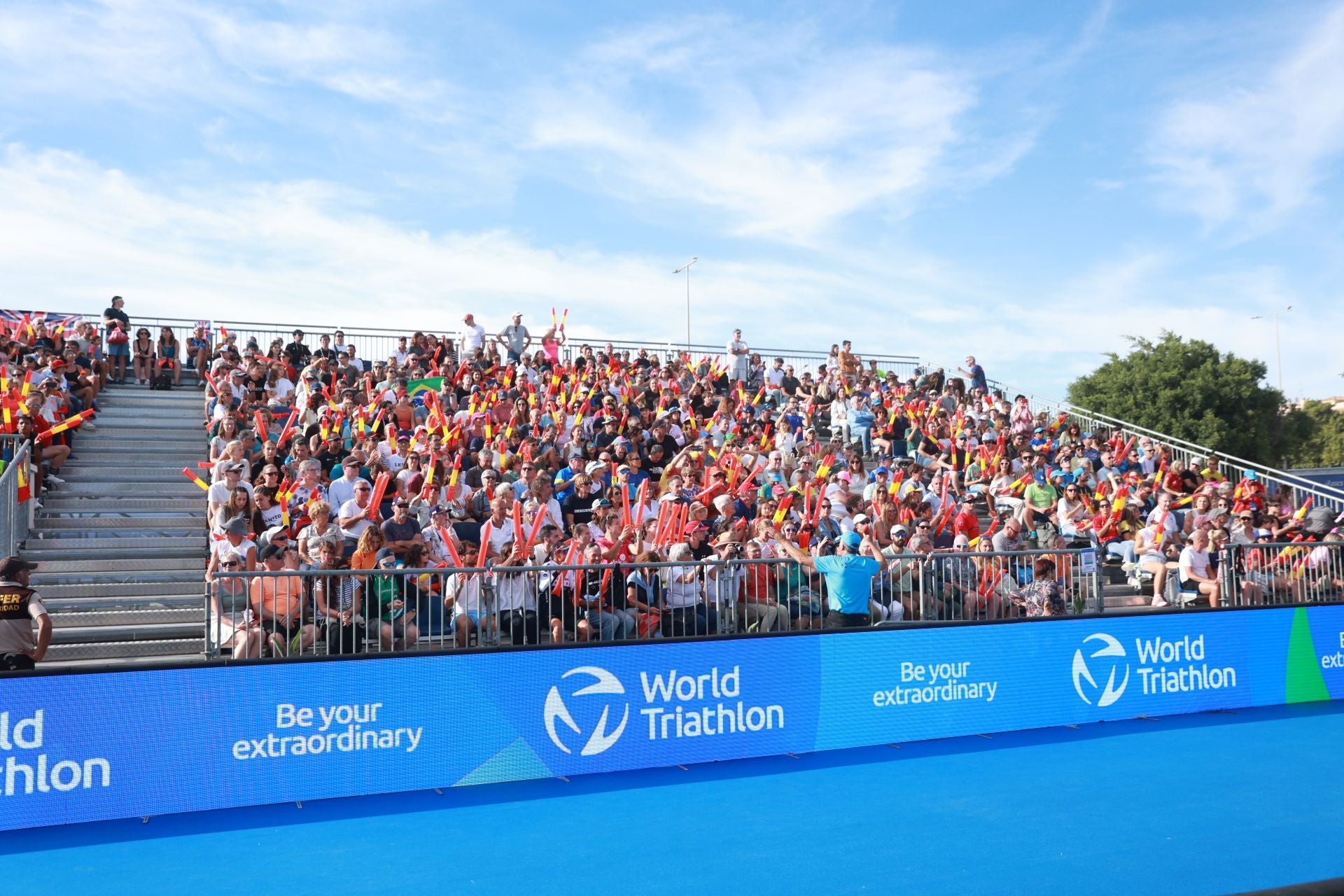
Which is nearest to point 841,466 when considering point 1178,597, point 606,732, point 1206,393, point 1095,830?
point 1178,597

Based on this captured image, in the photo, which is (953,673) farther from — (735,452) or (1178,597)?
(735,452)

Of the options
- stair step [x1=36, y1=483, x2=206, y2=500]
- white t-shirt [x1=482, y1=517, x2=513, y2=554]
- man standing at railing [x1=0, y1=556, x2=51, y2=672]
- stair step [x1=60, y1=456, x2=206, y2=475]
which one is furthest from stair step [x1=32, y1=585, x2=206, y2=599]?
man standing at railing [x1=0, y1=556, x2=51, y2=672]

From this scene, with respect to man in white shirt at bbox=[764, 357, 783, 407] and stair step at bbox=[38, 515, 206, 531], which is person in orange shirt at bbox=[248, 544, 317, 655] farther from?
man in white shirt at bbox=[764, 357, 783, 407]

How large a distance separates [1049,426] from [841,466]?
705 centimetres

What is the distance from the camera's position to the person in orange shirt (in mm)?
8574

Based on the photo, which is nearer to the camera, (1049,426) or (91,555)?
(91,555)

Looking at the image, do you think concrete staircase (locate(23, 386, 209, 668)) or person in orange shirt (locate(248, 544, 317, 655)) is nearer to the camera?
person in orange shirt (locate(248, 544, 317, 655))

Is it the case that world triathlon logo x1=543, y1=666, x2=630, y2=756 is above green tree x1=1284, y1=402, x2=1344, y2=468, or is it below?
below

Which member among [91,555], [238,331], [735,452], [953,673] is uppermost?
[238,331]

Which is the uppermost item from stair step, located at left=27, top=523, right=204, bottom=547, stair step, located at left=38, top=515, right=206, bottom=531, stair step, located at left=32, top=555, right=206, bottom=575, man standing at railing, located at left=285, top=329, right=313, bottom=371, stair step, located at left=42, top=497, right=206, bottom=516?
man standing at railing, located at left=285, top=329, right=313, bottom=371

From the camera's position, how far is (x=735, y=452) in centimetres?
1633

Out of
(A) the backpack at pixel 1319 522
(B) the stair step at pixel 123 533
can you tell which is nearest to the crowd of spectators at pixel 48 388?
(B) the stair step at pixel 123 533

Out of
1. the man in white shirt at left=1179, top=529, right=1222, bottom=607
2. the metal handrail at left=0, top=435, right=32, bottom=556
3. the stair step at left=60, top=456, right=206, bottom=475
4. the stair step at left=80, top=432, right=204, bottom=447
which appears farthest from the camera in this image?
the stair step at left=80, top=432, right=204, bottom=447

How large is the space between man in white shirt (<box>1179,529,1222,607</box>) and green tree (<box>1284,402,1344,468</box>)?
41.7 meters
